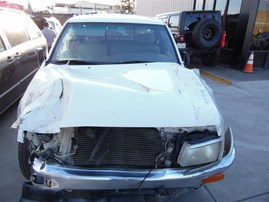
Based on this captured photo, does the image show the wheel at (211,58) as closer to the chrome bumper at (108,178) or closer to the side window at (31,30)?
the side window at (31,30)

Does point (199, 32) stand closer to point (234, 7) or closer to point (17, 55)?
point (234, 7)

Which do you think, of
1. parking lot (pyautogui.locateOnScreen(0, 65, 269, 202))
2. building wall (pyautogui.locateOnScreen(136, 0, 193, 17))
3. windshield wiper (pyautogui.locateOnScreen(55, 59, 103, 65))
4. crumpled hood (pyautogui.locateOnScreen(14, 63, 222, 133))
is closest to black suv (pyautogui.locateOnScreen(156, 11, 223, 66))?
parking lot (pyautogui.locateOnScreen(0, 65, 269, 202))

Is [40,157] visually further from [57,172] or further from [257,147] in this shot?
[257,147]

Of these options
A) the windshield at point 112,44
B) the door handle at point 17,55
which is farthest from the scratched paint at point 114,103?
the door handle at point 17,55

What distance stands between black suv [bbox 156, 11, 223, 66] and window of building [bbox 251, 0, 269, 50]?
1.00 metres

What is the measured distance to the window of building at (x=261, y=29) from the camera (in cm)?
865

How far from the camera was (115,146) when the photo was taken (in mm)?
2109

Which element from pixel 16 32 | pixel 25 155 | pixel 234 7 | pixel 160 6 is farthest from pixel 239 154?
pixel 160 6

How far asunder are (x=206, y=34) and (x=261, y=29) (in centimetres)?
179

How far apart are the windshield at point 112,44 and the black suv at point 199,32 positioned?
4.78 metres

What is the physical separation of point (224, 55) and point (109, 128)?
8807 millimetres

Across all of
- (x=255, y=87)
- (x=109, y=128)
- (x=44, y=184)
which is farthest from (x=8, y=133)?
(x=255, y=87)

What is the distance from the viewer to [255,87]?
7.16 meters

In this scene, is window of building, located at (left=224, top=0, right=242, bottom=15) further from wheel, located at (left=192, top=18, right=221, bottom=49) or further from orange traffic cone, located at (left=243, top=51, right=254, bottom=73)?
orange traffic cone, located at (left=243, top=51, right=254, bottom=73)
